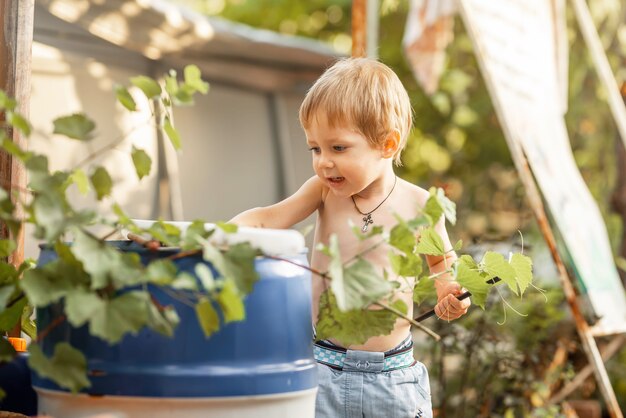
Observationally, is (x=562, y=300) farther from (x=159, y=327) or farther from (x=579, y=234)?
(x=159, y=327)

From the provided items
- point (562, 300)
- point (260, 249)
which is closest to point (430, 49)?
point (562, 300)

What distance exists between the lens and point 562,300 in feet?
15.5

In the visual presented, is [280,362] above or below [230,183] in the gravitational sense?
below

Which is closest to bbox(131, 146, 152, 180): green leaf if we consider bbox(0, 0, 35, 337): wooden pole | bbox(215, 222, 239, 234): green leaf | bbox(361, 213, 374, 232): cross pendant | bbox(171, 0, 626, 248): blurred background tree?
bbox(215, 222, 239, 234): green leaf

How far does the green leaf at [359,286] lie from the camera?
1.33 m

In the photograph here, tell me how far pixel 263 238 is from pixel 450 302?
0.57 metres

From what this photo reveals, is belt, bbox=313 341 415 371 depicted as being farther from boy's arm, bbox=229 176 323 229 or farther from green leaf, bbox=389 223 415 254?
green leaf, bbox=389 223 415 254

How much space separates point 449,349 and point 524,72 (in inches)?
47.8

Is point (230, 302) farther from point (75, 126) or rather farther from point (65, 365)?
point (75, 126)

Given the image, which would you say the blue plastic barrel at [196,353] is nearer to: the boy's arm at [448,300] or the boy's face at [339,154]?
the boy's arm at [448,300]

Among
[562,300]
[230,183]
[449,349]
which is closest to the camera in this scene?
[449,349]

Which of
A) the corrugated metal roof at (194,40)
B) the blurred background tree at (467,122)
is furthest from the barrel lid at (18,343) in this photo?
the blurred background tree at (467,122)

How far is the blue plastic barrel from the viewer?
4.37ft

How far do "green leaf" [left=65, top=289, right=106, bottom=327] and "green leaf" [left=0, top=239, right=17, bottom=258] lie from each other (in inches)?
7.9
